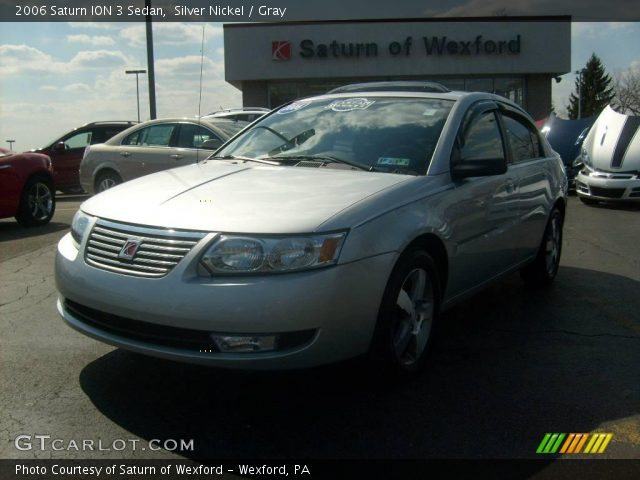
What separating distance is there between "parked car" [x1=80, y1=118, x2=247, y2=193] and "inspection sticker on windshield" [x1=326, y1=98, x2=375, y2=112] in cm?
583

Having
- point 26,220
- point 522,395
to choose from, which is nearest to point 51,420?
point 522,395

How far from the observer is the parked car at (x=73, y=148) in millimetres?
15820

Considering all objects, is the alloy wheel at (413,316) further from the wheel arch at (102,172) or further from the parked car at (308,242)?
the wheel arch at (102,172)

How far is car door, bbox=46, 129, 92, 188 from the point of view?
51.9ft

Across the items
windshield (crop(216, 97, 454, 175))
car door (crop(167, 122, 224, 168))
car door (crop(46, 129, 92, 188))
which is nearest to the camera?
windshield (crop(216, 97, 454, 175))

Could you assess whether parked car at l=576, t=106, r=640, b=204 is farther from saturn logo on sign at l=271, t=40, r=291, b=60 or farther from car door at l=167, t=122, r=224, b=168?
saturn logo on sign at l=271, t=40, r=291, b=60

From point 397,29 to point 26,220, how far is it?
22.0 meters

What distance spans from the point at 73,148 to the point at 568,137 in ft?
36.7

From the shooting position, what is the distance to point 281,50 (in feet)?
93.8

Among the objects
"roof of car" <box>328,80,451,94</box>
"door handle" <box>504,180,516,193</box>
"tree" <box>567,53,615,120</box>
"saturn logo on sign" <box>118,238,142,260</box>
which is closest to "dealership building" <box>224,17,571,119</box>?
"roof of car" <box>328,80,451,94</box>

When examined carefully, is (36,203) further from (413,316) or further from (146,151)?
(413,316)

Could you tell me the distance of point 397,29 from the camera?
93.5 ft

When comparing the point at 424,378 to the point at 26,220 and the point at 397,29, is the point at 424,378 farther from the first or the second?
the point at 397,29

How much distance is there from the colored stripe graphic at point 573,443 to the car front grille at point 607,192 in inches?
375
